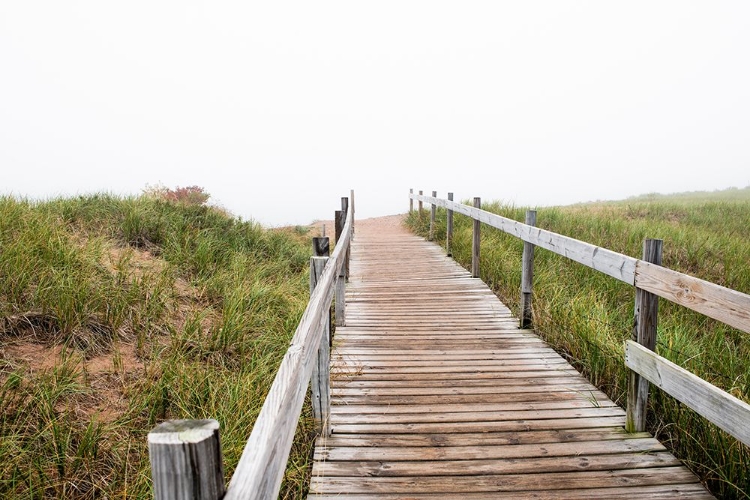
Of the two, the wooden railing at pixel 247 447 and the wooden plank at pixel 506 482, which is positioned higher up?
the wooden railing at pixel 247 447

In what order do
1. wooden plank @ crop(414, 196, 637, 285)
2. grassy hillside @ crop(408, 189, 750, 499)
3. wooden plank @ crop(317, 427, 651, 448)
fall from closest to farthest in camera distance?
grassy hillside @ crop(408, 189, 750, 499)
wooden plank @ crop(317, 427, 651, 448)
wooden plank @ crop(414, 196, 637, 285)

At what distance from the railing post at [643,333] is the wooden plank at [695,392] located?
0.09 m

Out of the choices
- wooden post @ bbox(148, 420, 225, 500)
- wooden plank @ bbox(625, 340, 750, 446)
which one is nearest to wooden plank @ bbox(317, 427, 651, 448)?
wooden plank @ bbox(625, 340, 750, 446)

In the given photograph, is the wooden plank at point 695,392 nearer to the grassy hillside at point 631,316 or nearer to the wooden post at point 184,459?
the grassy hillside at point 631,316

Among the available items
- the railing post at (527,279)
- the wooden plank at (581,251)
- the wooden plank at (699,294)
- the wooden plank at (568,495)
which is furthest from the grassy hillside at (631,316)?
the wooden plank at (699,294)

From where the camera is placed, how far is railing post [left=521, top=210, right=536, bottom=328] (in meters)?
5.79

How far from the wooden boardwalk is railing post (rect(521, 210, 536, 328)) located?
0.23m

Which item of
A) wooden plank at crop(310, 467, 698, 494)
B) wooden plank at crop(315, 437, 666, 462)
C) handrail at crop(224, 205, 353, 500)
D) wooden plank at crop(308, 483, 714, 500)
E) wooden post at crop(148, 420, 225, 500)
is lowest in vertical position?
wooden plank at crop(308, 483, 714, 500)

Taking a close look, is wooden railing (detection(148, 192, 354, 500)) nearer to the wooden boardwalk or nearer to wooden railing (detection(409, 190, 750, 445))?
the wooden boardwalk

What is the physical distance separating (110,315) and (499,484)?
12.6 ft

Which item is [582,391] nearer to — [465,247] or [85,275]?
[85,275]

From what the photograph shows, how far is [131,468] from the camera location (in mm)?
3078

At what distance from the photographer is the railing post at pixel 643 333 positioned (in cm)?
338

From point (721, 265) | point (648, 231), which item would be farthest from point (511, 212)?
point (721, 265)
